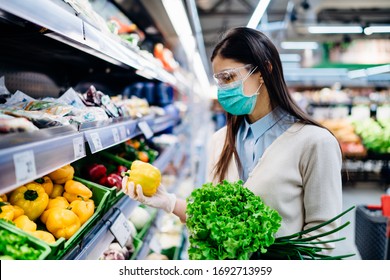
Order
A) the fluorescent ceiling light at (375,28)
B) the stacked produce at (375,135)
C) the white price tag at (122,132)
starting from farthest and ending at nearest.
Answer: the stacked produce at (375,135)
the fluorescent ceiling light at (375,28)
the white price tag at (122,132)

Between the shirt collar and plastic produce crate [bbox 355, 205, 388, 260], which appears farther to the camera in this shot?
plastic produce crate [bbox 355, 205, 388, 260]

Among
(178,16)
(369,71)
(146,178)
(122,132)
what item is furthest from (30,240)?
(369,71)

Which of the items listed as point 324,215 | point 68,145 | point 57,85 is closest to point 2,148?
point 68,145

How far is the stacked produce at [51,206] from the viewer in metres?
1.31

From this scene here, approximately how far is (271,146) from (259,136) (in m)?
0.13

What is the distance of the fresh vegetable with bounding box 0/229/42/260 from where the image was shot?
3.30 feet

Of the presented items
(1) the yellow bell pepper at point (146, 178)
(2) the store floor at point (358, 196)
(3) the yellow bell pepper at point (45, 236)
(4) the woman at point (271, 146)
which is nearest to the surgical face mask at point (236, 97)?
(4) the woman at point (271, 146)

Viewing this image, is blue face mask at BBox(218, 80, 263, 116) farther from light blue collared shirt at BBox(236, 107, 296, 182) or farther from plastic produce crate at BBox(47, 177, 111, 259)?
plastic produce crate at BBox(47, 177, 111, 259)

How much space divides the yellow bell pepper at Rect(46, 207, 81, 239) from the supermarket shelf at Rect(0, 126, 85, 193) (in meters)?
0.29

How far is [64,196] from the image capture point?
5.52 feet

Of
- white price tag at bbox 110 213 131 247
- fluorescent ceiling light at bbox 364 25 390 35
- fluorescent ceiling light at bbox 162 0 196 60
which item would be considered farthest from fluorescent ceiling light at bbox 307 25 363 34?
white price tag at bbox 110 213 131 247

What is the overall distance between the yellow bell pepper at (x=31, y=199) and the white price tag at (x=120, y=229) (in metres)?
0.37

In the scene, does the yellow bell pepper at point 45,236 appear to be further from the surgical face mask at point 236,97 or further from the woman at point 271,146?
the surgical face mask at point 236,97
